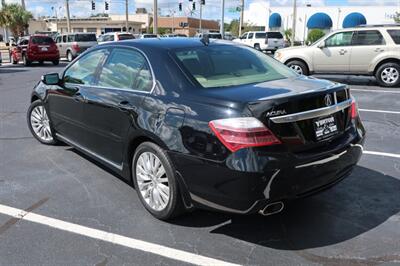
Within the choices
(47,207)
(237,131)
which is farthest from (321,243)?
(47,207)

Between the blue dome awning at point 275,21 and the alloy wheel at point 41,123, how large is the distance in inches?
2376

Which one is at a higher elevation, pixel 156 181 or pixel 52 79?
pixel 52 79

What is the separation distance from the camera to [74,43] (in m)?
26.5

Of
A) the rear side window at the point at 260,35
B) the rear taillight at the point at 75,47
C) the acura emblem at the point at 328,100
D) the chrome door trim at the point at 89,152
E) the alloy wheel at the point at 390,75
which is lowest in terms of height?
the chrome door trim at the point at 89,152

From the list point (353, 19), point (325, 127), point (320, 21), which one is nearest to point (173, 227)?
point (325, 127)

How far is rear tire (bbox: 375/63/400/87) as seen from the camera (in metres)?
12.7

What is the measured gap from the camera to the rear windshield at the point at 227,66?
154 inches

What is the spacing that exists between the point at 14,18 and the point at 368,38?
1664 inches

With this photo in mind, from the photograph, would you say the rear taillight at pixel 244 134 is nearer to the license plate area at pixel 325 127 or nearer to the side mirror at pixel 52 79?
the license plate area at pixel 325 127

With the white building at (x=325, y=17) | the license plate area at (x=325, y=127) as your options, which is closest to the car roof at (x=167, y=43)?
the license plate area at (x=325, y=127)

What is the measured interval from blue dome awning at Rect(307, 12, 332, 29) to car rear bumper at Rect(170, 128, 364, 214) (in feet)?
191

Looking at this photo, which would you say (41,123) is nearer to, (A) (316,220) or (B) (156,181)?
(B) (156,181)

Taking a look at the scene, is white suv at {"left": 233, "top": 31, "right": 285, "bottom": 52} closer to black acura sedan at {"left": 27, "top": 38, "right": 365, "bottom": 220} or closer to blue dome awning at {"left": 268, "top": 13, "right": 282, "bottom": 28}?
blue dome awning at {"left": 268, "top": 13, "right": 282, "bottom": 28}

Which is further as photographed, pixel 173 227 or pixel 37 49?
pixel 37 49
